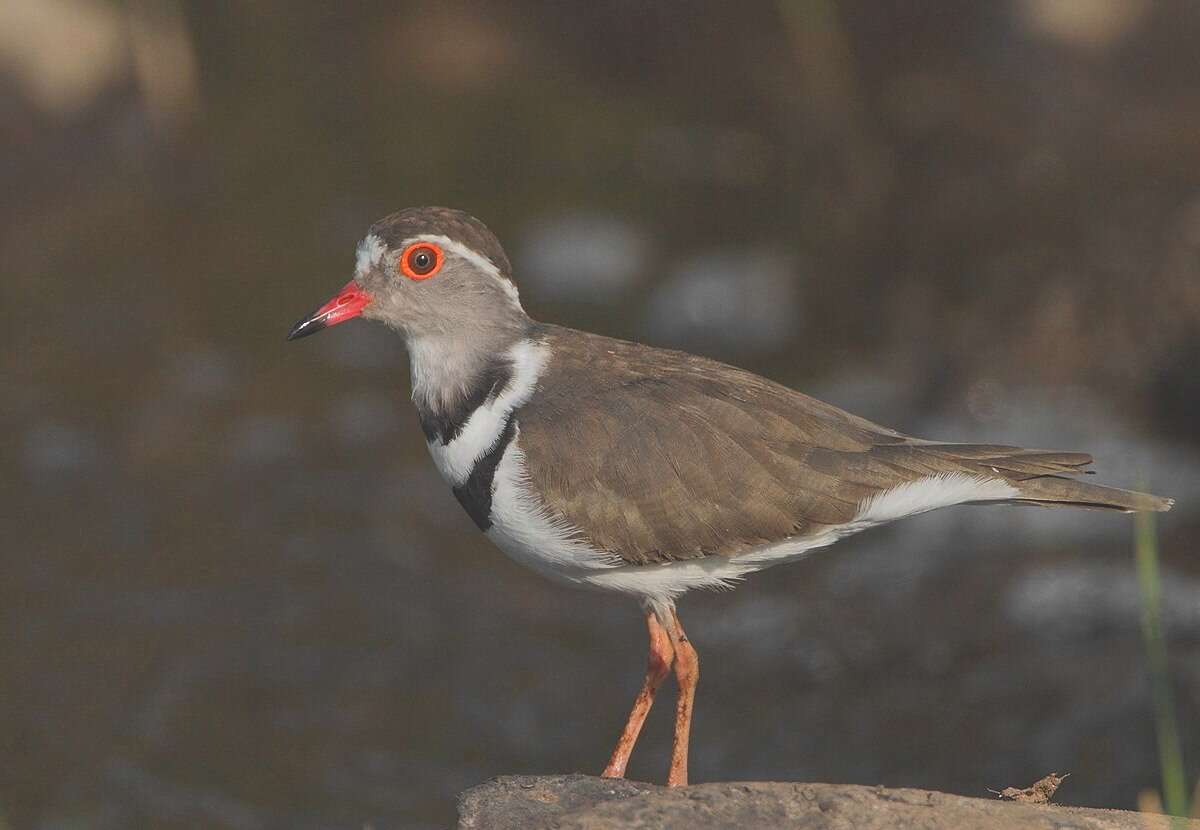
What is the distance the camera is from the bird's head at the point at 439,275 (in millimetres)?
6645

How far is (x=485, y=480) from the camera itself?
6.30 meters

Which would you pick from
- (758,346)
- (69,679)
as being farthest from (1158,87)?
(69,679)

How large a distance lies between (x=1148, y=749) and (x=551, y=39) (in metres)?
8.89

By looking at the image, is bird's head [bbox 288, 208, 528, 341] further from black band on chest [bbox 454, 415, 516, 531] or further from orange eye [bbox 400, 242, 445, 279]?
black band on chest [bbox 454, 415, 516, 531]

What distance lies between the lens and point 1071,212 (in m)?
12.0

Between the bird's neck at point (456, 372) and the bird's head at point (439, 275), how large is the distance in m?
0.03

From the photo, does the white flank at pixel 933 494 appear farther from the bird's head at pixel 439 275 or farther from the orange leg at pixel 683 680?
the bird's head at pixel 439 275

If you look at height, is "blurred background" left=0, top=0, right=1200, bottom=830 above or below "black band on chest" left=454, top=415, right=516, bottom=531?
above

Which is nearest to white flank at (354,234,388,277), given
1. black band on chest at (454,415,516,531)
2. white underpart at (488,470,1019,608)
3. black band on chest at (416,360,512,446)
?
black band on chest at (416,360,512,446)

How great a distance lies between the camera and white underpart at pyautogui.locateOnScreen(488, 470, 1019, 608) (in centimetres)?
618

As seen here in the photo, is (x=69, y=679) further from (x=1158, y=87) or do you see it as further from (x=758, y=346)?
(x=1158, y=87)

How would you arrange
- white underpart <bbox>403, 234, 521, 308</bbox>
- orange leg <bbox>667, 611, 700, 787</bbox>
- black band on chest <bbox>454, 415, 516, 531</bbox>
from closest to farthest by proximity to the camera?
black band on chest <bbox>454, 415, 516, 531</bbox> → orange leg <bbox>667, 611, 700, 787</bbox> → white underpart <bbox>403, 234, 521, 308</bbox>

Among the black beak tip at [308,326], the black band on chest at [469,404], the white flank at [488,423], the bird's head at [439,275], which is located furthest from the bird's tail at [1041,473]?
the black beak tip at [308,326]

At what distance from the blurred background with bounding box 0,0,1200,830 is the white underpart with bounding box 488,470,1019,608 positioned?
2.82 m
